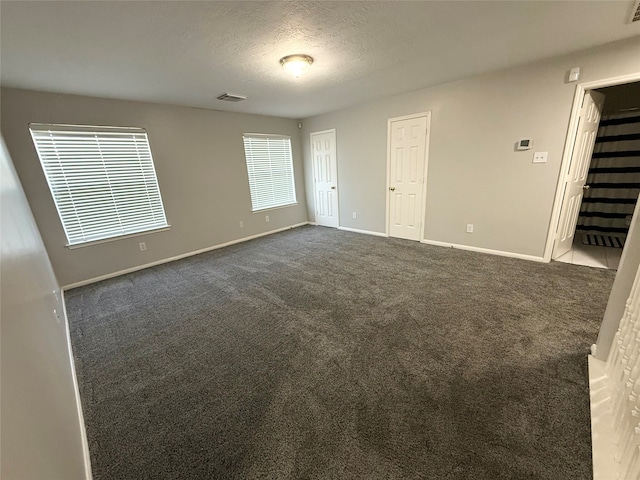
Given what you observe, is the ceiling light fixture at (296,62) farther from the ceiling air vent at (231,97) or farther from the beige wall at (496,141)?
the beige wall at (496,141)

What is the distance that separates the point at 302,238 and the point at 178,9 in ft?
12.3

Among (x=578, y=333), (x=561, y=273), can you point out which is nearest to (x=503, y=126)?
(x=561, y=273)

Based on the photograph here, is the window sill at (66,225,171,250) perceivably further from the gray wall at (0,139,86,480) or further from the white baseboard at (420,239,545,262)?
the white baseboard at (420,239,545,262)

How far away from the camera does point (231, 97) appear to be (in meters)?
3.62

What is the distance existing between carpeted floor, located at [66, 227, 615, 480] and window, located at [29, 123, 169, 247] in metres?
0.95

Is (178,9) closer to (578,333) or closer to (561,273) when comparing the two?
(578,333)

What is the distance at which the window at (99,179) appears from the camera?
3121 mm

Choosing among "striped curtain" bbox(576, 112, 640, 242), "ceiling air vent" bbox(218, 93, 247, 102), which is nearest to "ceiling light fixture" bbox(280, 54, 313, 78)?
"ceiling air vent" bbox(218, 93, 247, 102)

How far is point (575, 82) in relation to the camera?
2781mm

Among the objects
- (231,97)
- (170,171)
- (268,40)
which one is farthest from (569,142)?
(170,171)

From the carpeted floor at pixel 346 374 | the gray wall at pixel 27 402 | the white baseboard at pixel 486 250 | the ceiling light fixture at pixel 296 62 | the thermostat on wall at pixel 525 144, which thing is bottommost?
the carpeted floor at pixel 346 374

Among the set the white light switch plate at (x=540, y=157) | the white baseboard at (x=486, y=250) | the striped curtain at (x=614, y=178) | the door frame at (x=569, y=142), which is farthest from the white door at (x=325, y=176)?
the striped curtain at (x=614, y=178)

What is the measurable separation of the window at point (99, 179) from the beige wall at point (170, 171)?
0.30ft

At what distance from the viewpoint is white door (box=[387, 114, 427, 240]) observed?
4066 mm
